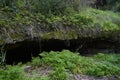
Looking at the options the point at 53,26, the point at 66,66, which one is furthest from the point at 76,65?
the point at 53,26

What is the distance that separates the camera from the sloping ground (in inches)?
268

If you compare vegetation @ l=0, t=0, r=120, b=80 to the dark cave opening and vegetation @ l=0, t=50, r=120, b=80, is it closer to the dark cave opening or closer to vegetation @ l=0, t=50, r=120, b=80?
vegetation @ l=0, t=50, r=120, b=80

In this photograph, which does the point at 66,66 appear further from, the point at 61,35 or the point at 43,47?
the point at 43,47

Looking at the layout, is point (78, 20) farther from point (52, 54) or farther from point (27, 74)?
point (27, 74)

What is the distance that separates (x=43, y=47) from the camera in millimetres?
8258

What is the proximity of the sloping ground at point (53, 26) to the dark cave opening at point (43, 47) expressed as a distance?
26cm

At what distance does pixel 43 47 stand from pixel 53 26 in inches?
33.3

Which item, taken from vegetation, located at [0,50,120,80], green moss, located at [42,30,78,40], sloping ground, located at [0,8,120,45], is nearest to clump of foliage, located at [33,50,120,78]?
vegetation, located at [0,50,120,80]

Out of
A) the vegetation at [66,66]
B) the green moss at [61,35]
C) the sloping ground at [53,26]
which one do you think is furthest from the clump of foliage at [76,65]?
the sloping ground at [53,26]

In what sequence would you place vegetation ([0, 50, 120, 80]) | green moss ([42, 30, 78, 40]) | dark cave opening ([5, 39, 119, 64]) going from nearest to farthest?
vegetation ([0, 50, 120, 80]), dark cave opening ([5, 39, 119, 64]), green moss ([42, 30, 78, 40])

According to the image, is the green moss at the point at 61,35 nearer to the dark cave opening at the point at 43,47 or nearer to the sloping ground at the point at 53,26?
the sloping ground at the point at 53,26

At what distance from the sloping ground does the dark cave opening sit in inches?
10.4

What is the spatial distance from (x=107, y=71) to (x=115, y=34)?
3.42 m

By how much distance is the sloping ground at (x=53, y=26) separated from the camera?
6.81m
